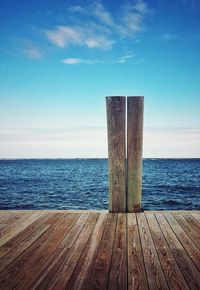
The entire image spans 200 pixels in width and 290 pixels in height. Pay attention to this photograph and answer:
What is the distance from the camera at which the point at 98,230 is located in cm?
340

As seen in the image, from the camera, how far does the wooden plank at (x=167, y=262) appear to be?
2059 millimetres

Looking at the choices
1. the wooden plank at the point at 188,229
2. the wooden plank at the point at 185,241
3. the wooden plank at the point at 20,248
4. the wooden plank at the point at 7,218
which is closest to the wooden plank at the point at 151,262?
the wooden plank at the point at 185,241

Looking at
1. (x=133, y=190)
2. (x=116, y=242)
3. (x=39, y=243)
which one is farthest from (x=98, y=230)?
(x=133, y=190)

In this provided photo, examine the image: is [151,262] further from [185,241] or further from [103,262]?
[185,241]

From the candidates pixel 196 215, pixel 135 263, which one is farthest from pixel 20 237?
pixel 196 215

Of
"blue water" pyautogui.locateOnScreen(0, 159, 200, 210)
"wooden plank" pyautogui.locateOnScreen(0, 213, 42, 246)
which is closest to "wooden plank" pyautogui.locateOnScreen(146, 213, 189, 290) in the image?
"wooden plank" pyautogui.locateOnScreen(0, 213, 42, 246)

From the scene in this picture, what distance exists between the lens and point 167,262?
8.03ft

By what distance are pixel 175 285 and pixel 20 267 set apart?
1.36 meters

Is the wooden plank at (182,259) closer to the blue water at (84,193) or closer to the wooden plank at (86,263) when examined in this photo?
the wooden plank at (86,263)

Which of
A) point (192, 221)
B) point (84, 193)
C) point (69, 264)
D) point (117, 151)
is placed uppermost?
point (117, 151)

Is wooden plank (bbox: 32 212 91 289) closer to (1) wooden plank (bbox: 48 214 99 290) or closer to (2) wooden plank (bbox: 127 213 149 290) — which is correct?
(1) wooden plank (bbox: 48 214 99 290)

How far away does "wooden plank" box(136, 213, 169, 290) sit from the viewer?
2.07 metres

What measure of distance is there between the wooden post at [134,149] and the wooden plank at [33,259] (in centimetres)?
123

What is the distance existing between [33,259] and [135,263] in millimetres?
987
